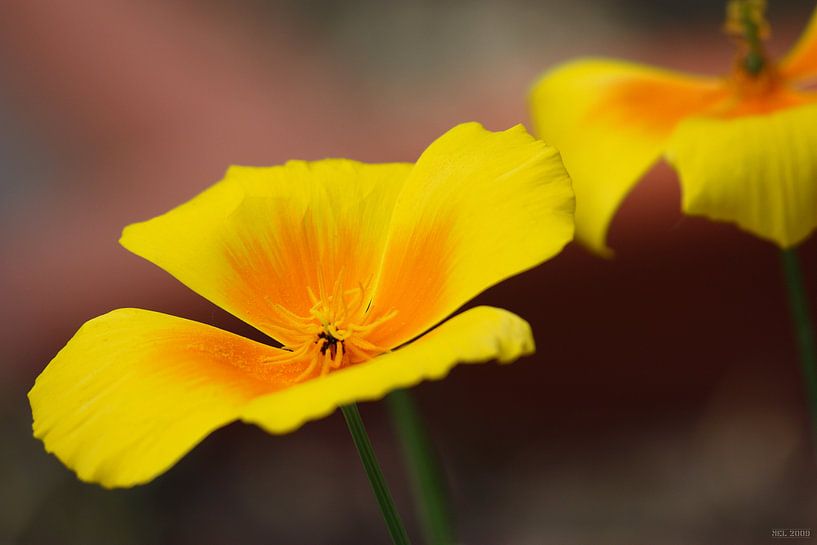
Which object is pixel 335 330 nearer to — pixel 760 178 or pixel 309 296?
pixel 309 296

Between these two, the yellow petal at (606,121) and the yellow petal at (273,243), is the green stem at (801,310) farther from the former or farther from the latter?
the yellow petal at (273,243)

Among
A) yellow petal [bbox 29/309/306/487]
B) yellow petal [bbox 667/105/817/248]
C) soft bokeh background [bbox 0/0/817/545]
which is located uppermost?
yellow petal [bbox 29/309/306/487]

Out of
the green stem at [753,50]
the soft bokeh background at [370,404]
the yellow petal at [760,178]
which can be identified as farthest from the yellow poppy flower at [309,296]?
the soft bokeh background at [370,404]

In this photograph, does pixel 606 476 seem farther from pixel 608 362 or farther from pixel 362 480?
pixel 362 480

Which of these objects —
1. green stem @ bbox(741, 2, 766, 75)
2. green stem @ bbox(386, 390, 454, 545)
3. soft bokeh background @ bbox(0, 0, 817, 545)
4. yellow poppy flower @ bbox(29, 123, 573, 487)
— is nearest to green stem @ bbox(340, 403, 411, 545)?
yellow poppy flower @ bbox(29, 123, 573, 487)

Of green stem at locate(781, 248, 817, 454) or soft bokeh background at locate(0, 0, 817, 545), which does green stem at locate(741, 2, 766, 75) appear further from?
soft bokeh background at locate(0, 0, 817, 545)

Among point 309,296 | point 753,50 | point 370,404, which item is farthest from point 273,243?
point 370,404
